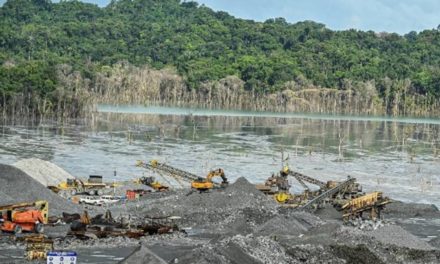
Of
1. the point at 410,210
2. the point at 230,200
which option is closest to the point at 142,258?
the point at 230,200

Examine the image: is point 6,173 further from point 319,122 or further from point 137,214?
point 319,122

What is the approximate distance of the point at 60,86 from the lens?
129500 mm

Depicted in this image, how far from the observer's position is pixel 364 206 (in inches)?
1949

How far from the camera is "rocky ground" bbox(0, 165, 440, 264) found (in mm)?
34219

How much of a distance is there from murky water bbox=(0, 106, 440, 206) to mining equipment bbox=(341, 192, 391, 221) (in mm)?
11132

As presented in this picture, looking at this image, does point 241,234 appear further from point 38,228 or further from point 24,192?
point 24,192

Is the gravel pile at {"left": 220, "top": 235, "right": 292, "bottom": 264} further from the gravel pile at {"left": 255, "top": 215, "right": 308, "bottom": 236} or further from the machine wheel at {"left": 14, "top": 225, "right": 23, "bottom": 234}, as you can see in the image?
the machine wheel at {"left": 14, "top": 225, "right": 23, "bottom": 234}

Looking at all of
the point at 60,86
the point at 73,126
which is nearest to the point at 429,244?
the point at 73,126

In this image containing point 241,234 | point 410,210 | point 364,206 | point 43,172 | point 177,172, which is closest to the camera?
point 241,234

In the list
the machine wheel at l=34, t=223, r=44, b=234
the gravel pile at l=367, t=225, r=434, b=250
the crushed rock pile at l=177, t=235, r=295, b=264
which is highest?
the crushed rock pile at l=177, t=235, r=295, b=264

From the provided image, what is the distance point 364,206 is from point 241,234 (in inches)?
420

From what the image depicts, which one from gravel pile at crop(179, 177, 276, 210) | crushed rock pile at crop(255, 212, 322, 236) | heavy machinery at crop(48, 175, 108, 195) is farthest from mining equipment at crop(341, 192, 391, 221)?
heavy machinery at crop(48, 175, 108, 195)

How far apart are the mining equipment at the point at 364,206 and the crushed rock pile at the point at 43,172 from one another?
66.4 feet

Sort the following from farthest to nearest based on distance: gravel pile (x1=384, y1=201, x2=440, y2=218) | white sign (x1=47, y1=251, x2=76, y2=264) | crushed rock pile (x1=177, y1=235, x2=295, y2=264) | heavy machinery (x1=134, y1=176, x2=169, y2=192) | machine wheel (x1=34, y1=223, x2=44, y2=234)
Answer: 1. heavy machinery (x1=134, y1=176, x2=169, y2=192)
2. gravel pile (x1=384, y1=201, x2=440, y2=218)
3. machine wheel (x1=34, y1=223, x2=44, y2=234)
4. crushed rock pile (x1=177, y1=235, x2=295, y2=264)
5. white sign (x1=47, y1=251, x2=76, y2=264)
